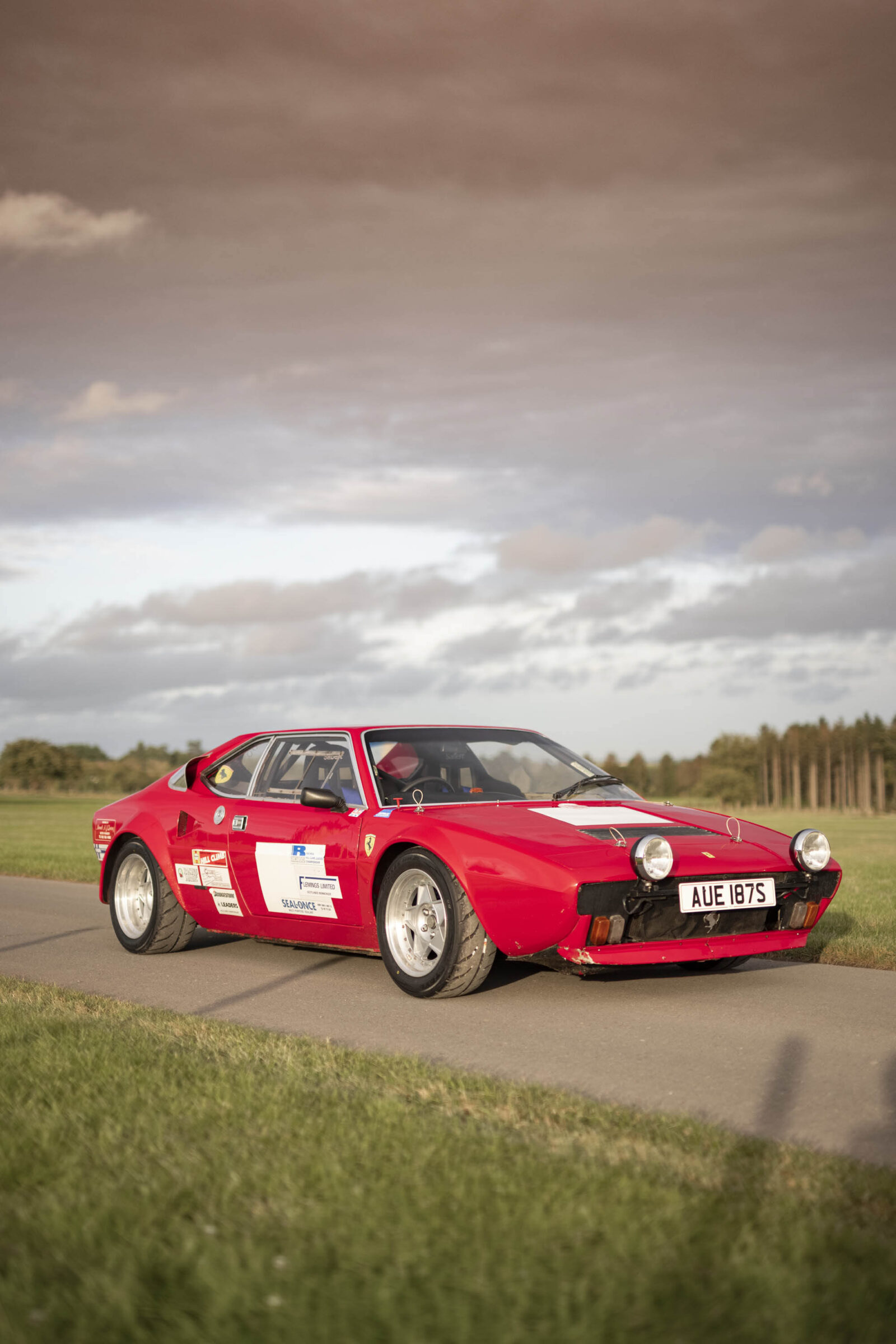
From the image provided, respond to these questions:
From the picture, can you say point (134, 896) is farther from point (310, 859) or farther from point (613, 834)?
point (613, 834)

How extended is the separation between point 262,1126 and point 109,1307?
4.23ft

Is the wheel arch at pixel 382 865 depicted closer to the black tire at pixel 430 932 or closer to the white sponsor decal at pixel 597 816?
the black tire at pixel 430 932

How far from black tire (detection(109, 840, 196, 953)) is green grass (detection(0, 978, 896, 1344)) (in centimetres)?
406

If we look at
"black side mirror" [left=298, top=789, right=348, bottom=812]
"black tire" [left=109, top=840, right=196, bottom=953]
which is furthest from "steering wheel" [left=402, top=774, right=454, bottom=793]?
"black tire" [left=109, top=840, right=196, bottom=953]

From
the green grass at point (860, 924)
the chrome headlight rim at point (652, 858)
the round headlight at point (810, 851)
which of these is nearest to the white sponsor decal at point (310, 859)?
the chrome headlight rim at point (652, 858)

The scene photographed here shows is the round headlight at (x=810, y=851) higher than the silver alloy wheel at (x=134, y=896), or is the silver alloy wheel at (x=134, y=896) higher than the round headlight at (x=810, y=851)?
the round headlight at (x=810, y=851)

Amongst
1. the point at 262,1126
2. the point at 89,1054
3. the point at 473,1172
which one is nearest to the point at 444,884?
the point at 89,1054

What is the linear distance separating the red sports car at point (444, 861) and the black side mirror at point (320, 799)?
11mm

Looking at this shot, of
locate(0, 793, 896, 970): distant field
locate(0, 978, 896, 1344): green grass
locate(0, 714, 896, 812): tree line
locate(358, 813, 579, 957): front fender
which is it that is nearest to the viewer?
locate(0, 978, 896, 1344): green grass

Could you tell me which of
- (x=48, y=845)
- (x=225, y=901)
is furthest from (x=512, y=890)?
(x=48, y=845)

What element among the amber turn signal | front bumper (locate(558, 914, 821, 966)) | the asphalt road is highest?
the amber turn signal

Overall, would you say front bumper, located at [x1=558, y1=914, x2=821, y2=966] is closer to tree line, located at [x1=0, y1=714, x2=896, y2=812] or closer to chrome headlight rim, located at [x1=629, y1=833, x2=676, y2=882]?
chrome headlight rim, located at [x1=629, y1=833, x2=676, y2=882]

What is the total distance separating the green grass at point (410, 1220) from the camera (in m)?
2.56

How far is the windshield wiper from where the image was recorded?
7.82 metres
